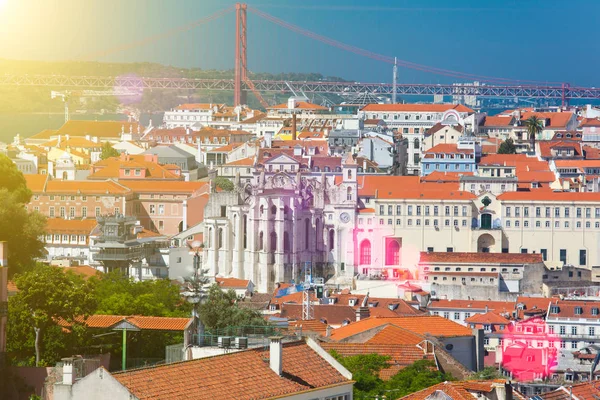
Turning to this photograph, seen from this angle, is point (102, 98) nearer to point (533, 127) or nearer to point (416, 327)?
point (533, 127)

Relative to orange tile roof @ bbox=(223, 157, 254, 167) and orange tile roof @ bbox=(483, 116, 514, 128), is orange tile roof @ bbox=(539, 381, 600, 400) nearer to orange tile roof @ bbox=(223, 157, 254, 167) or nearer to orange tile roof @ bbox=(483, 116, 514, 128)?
orange tile roof @ bbox=(223, 157, 254, 167)

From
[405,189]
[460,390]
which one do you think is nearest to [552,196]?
[405,189]

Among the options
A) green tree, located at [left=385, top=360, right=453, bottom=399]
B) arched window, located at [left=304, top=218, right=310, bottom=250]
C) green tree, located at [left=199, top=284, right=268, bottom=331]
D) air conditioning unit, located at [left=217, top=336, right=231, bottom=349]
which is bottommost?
green tree, located at [left=385, top=360, right=453, bottom=399]

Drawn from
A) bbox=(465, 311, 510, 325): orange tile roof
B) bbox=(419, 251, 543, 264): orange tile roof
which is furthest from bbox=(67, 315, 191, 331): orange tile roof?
bbox=(419, 251, 543, 264): orange tile roof

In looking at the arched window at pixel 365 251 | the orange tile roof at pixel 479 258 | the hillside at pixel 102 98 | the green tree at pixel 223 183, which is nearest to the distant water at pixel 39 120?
the hillside at pixel 102 98

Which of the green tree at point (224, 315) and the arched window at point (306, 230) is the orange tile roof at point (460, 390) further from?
the arched window at point (306, 230)

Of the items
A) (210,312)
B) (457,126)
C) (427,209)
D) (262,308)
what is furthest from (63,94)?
(210,312)
